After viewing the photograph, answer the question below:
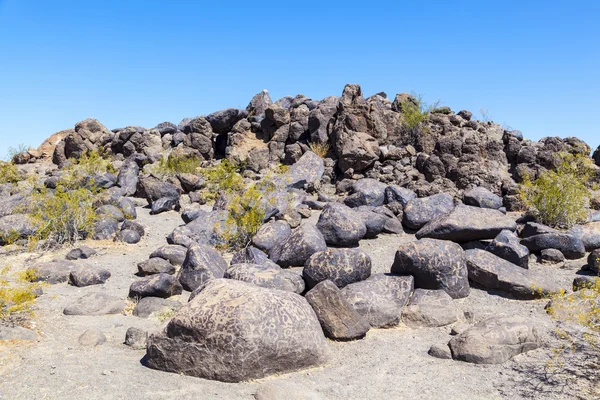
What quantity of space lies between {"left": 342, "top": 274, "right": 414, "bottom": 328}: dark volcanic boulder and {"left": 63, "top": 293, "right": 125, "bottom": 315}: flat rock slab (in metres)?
3.77

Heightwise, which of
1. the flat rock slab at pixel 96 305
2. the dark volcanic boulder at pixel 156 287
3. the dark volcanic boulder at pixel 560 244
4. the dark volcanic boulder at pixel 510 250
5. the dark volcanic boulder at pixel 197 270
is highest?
the dark volcanic boulder at pixel 560 244

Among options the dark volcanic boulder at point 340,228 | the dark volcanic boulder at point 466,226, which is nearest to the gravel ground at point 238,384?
the dark volcanic boulder at point 466,226

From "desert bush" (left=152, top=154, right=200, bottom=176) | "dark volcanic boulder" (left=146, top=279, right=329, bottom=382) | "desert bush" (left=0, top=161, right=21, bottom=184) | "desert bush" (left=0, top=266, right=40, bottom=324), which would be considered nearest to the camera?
"dark volcanic boulder" (left=146, top=279, right=329, bottom=382)

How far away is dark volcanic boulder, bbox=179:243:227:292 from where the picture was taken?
9.20 metres

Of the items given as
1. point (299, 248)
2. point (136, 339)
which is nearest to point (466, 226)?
point (299, 248)

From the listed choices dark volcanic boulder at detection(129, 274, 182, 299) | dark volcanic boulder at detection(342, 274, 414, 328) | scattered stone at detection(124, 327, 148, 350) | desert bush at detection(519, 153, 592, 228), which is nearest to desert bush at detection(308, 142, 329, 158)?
desert bush at detection(519, 153, 592, 228)

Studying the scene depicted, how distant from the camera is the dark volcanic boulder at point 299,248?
1019 cm

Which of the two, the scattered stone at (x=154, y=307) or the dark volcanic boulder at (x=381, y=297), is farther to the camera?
the scattered stone at (x=154, y=307)

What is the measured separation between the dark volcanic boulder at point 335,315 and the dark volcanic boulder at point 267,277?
0.98 m

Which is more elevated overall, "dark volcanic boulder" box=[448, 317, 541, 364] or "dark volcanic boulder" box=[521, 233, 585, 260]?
"dark volcanic boulder" box=[521, 233, 585, 260]

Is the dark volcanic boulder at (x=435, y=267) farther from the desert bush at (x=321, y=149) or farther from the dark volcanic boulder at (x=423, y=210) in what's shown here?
the desert bush at (x=321, y=149)

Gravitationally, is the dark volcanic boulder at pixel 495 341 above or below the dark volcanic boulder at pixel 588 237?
below

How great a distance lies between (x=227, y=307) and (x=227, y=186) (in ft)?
33.0

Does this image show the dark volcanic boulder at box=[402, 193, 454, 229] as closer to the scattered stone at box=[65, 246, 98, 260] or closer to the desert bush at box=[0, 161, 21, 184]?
the scattered stone at box=[65, 246, 98, 260]
